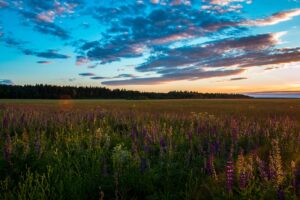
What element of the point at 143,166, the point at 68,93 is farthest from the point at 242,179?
the point at 68,93

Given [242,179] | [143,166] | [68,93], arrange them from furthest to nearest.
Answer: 1. [68,93]
2. [143,166]
3. [242,179]

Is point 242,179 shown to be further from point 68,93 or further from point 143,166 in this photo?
point 68,93

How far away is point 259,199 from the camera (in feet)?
11.4

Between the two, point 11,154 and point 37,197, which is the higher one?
point 11,154

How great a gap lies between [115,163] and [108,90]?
127670 mm

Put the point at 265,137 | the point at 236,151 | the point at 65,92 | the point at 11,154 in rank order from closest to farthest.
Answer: the point at 11,154
the point at 236,151
the point at 265,137
the point at 65,92

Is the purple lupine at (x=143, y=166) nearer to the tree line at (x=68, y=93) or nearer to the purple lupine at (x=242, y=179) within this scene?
the purple lupine at (x=242, y=179)

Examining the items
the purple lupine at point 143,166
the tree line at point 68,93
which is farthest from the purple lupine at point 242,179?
the tree line at point 68,93

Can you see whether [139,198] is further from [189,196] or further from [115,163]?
[115,163]

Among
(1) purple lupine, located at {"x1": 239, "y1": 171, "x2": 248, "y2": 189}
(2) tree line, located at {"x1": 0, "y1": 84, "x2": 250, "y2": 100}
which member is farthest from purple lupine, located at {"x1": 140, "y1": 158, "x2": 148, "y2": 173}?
(2) tree line, located at {"x1": 0, "y1": 84, "x2": 250, "y2": 100}

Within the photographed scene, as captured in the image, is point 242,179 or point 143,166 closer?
point 242,179

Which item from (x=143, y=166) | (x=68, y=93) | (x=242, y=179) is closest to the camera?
(x=242, y=179)

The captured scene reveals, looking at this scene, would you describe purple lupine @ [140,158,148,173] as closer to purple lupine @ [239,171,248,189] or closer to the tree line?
purple lupine @ [239,171,248,189]

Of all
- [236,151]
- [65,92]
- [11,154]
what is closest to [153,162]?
[236,151]
